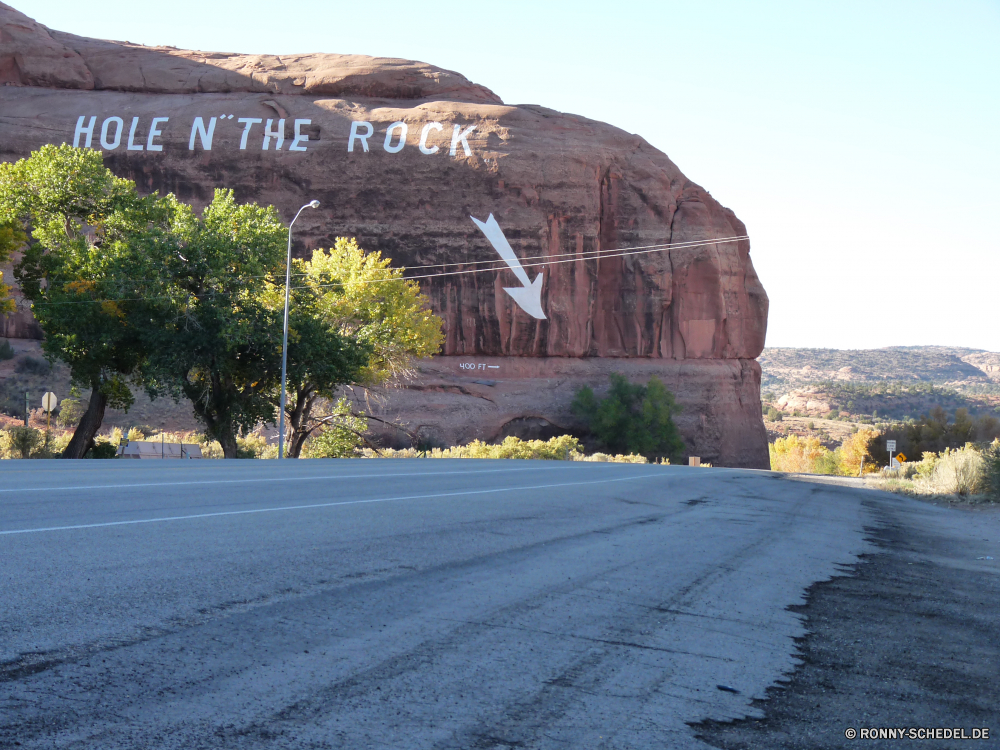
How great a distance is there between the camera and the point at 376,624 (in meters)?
4.79

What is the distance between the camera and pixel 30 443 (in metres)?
29.3

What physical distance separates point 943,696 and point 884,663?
1.78 ft

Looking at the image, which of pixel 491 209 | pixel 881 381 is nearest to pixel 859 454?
pixel 491 209

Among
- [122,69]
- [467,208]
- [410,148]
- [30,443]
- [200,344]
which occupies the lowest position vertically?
[30,443]

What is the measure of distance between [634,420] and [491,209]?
1787 cm

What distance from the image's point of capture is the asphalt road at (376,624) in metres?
3.35

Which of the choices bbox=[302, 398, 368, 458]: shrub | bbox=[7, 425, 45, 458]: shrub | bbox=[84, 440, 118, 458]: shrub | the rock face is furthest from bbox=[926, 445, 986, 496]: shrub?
the rock face

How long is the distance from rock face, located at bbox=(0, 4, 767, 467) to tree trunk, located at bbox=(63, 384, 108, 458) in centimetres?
2834

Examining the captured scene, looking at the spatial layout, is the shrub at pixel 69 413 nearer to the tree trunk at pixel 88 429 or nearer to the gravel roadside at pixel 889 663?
the tree trunk at pixel 88 429

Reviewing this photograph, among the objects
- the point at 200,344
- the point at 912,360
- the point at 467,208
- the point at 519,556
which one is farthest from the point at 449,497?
the point at 912,360

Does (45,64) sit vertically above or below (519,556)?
above

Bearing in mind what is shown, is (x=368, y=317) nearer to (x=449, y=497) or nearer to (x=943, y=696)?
(x=449, y=497)

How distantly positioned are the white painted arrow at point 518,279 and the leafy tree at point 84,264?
3255 centimetres

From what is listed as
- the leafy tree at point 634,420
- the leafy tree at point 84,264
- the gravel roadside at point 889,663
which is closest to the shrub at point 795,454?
the leafy tree at point 634,420
